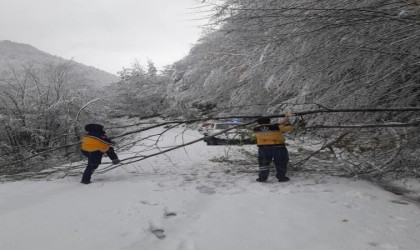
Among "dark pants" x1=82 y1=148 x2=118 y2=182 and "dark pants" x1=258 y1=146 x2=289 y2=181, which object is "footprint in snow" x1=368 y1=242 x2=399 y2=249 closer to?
"dark pants" x1=258 y1=146 x2=289 y2=181

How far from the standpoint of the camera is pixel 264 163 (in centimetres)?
617

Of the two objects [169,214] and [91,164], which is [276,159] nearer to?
[169,214]

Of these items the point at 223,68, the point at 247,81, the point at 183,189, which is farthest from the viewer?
the point at 223,68

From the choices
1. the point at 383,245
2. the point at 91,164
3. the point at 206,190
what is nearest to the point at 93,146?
the point at 91,164

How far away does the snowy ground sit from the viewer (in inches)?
122

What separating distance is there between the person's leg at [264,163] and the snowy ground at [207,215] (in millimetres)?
219

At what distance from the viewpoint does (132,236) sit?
3293 mm

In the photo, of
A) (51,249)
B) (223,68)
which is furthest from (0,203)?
(223,68)

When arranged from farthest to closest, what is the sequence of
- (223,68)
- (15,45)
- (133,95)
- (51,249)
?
(15,45)
(133,95)
(223,68)
(51,249)

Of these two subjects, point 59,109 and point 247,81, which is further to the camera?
point 59,109

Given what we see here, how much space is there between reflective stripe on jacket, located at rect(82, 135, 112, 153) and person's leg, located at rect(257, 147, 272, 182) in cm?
312

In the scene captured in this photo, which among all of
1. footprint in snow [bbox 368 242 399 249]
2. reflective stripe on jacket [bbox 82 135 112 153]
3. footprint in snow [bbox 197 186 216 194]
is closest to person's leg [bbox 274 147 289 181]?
footprint in snow [bbox 197 186 216 194]

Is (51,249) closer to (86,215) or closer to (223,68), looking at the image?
(86,215)

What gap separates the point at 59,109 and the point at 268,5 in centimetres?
1766
